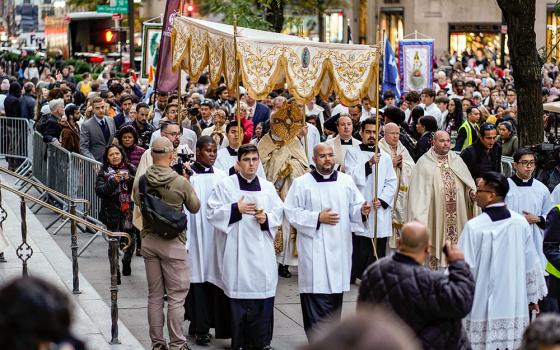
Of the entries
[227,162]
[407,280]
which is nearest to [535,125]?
[227,162]

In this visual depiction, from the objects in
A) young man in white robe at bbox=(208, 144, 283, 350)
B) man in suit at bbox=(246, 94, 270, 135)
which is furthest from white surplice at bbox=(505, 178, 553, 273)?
man in suit at bbox=(246, 94, 270, 135)

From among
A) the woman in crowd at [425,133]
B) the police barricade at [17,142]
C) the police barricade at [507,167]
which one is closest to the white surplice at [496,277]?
the police barricade at [507,167]

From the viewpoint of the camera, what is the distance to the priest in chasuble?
13413 mm

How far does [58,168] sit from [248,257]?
25.8 ft

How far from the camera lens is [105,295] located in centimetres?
1296

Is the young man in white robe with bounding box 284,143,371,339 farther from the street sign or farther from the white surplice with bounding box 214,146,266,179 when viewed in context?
the street sign

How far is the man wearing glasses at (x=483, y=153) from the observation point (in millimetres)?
13547

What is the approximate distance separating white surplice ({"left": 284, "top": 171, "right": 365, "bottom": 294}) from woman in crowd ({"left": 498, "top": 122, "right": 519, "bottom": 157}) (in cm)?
599

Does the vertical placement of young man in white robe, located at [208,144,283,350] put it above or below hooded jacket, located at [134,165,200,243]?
below

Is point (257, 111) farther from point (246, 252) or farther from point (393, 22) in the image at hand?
point (393, 22)

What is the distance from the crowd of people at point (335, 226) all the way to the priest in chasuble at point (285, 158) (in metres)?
0.02

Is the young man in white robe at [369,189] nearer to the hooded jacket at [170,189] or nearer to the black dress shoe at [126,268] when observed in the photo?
the black dress shoe at [126,268]

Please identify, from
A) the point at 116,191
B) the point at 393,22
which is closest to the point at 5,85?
the point at 116,191

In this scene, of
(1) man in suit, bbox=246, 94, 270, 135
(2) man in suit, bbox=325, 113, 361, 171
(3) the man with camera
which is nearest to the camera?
(3) the man with camera
